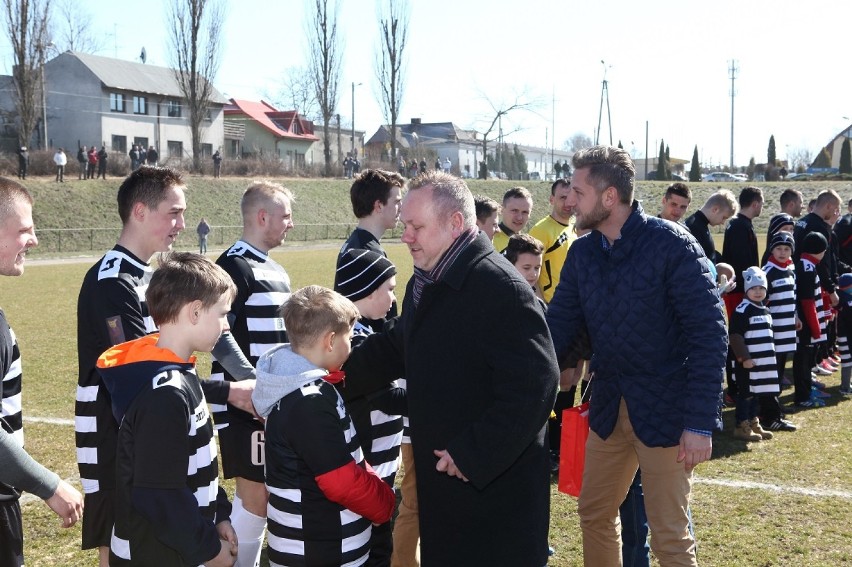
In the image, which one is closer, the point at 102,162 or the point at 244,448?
the point at 244,448

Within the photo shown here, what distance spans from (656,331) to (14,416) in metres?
2.87

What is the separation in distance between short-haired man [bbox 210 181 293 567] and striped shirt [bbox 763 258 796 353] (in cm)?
595

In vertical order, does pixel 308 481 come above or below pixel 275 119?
below

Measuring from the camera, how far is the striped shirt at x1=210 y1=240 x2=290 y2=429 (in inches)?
167

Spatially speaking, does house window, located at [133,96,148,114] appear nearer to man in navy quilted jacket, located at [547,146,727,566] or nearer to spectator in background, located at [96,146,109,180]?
spectator in background, located at [96,146,109,180]

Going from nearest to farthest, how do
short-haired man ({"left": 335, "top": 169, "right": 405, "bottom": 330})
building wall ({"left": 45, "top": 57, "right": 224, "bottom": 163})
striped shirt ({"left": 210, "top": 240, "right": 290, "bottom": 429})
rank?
1. striped shirt ({"left": 210, "top": 240, "right": 290, "bottom": 429})
2. short-haired man ({"left": 335, "top": 169, "right": 405, "bottom": 330})
3. building wall ({"left": 45, "top": 57, "right": 224, "bottom": 163})

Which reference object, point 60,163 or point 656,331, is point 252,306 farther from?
point 60,163

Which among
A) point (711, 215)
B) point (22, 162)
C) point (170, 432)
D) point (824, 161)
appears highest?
point (824, 161)

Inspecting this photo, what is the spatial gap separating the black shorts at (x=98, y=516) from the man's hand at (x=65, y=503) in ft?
2.20

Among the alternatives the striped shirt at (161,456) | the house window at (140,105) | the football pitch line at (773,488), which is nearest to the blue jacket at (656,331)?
the striped shirt at (161,456)

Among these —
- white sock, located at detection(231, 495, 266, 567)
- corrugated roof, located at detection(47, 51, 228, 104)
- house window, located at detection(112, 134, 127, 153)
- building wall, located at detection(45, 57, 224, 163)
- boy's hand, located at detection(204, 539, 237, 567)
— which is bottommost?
white sock, located at detection(231, 495, 266, 567)

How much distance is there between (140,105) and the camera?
58.0m

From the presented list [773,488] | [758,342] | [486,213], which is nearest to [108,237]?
[486,213]

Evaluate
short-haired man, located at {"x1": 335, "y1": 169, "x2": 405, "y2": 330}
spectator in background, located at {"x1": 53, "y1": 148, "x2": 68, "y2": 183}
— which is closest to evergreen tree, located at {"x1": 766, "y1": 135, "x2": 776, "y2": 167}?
spectator in background, located at {"x1": 53, "y1": 148, "x2": 68, "y2": 183}
